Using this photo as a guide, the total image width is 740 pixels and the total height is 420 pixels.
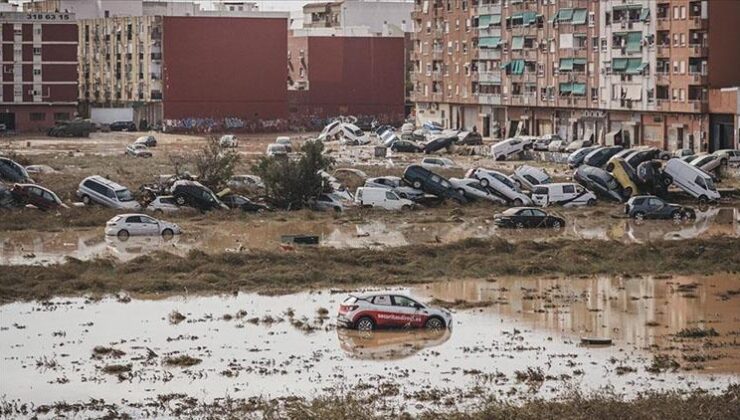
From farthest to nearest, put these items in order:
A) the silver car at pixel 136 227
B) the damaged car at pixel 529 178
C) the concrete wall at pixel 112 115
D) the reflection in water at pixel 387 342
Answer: the concrete wall at pixel 112 115 < the damaged car at pixel 529 178 < the silver car at pixel 136 227 < the reflection in water at pixel 387 342

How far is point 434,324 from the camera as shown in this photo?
2677 centimetres

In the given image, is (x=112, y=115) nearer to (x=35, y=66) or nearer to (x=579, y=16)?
(x=35, y=66)

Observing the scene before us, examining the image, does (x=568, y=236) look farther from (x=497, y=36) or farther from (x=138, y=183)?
(x=497, y=36)

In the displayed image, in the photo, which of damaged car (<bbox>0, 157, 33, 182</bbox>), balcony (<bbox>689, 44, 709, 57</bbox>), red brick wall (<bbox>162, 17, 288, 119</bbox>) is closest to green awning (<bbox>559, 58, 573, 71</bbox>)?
balcony (<bbox>689, 44, 709, 57</bbox>)

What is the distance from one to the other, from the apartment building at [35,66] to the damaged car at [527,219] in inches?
1919

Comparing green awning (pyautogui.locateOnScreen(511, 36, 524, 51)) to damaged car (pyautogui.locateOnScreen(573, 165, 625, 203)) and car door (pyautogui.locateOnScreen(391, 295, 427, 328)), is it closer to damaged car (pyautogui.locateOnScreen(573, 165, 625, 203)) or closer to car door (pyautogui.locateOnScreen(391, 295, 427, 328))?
damaged car (pyautogui.locateOnScreen(573, 165, 625, 203))

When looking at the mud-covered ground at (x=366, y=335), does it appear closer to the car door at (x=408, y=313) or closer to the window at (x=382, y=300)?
the car door at (x=408, y=313)

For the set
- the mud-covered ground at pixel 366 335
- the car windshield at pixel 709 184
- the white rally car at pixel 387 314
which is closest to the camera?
the mud-covered ground at pixel 366 335

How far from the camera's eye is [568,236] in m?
40.1

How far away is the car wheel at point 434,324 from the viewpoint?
26719 millimetres

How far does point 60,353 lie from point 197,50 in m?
65.9

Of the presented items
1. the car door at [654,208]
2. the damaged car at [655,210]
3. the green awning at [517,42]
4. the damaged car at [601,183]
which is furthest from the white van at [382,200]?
the green awning at [517,42]

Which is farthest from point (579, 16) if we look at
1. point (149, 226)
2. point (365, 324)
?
point (365, 324)

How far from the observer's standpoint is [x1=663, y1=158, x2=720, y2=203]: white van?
47.7 m
